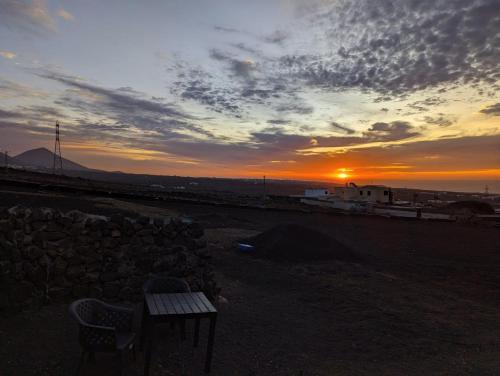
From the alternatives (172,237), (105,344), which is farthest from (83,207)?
(105,344)

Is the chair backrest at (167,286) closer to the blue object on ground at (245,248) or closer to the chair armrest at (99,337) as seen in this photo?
the chair armrest at (99,337)

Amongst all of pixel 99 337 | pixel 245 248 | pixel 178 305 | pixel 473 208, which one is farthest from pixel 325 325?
pixel 473 208

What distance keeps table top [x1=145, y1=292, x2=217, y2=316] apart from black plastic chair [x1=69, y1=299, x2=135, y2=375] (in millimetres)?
436

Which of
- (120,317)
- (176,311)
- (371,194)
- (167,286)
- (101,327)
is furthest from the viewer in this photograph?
(371,194)

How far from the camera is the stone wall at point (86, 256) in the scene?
673 centimetres

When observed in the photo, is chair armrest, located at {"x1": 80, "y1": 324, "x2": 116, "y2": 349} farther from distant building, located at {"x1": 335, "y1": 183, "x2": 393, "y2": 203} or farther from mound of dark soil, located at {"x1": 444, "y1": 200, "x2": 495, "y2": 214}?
distant building, located at {"x1": 335, "y1": 183, "x2": 393, "y2": 203}

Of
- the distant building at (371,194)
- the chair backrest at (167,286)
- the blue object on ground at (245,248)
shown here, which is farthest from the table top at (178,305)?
the distant building at (371,194)

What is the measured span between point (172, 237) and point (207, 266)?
1119 millimetres

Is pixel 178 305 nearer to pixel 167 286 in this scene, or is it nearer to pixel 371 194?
pixel 167 286

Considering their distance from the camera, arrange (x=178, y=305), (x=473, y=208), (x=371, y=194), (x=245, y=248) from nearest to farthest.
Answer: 1. (x=178, y=305)
2. (x=245, y=248)
3. (x=473, y=208)
4. (x=371, y=194)

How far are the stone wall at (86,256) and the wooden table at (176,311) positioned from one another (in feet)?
6.70

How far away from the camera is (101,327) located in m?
4.64

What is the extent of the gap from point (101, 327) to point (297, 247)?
11938mm

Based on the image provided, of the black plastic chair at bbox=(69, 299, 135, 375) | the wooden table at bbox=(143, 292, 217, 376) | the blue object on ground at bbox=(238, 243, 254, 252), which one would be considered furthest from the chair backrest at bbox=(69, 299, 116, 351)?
the blue object on ground at bbox=(238, 243, 254, 252)
